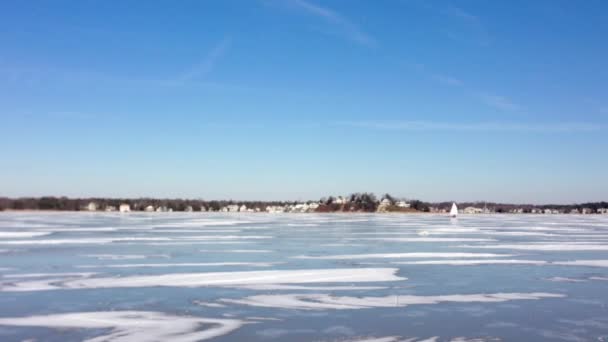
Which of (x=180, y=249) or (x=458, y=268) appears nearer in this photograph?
(x=458, y=268)

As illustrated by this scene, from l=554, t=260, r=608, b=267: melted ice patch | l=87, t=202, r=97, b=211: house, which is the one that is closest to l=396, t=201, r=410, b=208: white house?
l=87, t=202, r=97, b=211: house

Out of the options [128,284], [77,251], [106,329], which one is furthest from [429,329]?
[77,251]

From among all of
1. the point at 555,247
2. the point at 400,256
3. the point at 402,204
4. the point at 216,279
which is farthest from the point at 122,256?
the point at 402,204

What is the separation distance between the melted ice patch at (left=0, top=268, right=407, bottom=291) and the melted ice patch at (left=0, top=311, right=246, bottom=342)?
2.00 m

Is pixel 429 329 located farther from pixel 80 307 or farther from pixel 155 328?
pixel 80 307

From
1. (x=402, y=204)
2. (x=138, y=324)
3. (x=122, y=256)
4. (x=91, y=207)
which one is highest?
(x=402, y=204)

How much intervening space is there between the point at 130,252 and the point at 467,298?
8.00 m

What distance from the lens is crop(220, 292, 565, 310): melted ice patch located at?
6.75 metres

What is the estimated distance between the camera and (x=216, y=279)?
28.9ft

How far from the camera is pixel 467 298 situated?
7.24m

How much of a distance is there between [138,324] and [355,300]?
250cm

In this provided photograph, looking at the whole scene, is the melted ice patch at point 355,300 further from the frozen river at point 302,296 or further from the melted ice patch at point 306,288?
the melted ice patch at point 306,288

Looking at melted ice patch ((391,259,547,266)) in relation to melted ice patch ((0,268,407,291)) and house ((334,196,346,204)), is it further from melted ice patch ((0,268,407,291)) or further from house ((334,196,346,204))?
house ((334,196,346,204))

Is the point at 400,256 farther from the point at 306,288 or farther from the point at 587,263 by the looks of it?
the point at 306,288
